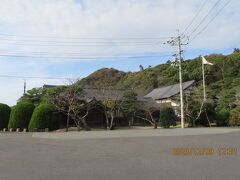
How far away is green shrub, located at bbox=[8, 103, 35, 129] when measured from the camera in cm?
3138

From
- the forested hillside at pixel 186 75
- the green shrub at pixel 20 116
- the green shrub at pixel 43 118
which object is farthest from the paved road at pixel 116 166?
the forested hillside at pixel 186 75

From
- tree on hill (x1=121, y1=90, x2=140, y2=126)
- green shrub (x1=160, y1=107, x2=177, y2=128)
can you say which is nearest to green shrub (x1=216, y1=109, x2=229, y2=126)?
green shrub (x1=160, y1=107, x2=177, y2=128)

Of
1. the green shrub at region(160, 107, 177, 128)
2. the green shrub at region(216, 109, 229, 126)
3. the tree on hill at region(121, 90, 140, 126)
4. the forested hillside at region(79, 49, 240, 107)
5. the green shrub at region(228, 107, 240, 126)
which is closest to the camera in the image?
the green shrub at region(160, 107, 177, 128)

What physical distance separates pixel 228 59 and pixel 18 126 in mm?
47932

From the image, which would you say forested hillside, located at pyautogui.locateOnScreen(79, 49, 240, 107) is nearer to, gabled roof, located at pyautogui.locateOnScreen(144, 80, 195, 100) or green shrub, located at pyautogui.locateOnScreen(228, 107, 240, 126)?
gabled roof, located at pyautogui.locateOnScreen(144, 80, 195, 100)

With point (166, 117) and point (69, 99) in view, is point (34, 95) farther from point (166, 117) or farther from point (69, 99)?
point (166, 117)

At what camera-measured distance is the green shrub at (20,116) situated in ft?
103

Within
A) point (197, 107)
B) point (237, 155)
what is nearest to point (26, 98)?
point (197, 107)

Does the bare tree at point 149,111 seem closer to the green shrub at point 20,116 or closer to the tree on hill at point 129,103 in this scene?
the tree on hill at point 129,103

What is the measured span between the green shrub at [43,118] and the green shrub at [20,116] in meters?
1.10

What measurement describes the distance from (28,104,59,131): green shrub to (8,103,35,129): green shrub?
110 centimetres

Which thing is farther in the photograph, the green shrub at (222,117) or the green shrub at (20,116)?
the green shrub at (222,117)

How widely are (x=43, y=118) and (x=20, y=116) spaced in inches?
90.0

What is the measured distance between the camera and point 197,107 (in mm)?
38219
